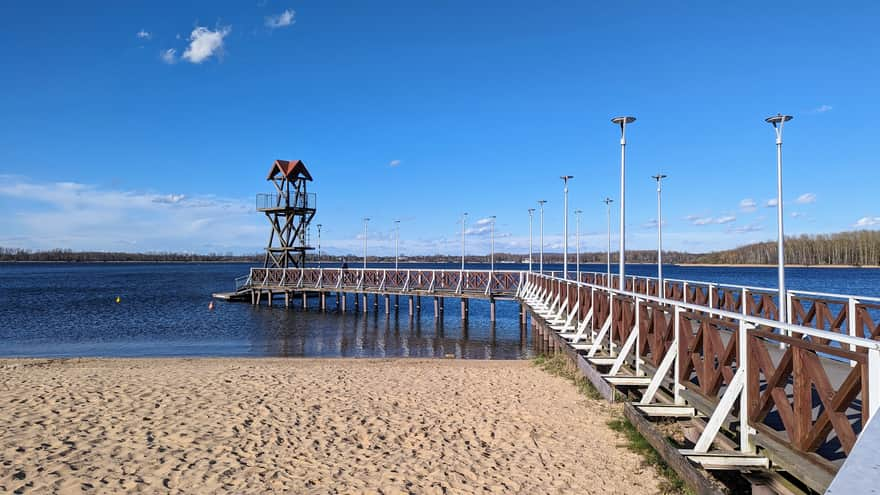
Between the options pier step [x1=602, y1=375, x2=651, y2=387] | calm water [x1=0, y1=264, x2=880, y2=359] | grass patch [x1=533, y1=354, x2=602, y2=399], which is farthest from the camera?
calm water [x1=0, y1=264, x2=880, y2=359]

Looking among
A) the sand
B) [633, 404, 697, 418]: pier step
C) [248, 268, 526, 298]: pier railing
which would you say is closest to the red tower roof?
[248, 268, 526, 298]: pier railing

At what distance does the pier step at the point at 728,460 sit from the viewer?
14.9ft

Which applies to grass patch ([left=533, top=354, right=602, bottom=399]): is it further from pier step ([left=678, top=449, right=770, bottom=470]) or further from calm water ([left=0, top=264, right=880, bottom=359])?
calm water ([left=0, top=264, right=880, bottom=359])

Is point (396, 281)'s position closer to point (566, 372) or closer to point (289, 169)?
point (289, 169)

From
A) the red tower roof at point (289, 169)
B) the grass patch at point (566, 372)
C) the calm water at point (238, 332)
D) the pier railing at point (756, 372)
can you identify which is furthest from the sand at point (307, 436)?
the red tower roof at point (289, 169)

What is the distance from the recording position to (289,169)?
37938 millimetres

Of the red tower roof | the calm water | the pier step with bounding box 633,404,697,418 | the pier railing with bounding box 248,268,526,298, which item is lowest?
the calm water

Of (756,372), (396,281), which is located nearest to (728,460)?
(756,372)

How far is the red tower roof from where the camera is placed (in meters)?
37.8

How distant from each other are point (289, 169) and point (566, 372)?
30471 mm

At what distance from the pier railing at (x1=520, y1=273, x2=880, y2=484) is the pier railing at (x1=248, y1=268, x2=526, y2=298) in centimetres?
1785

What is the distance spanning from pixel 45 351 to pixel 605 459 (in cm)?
2047

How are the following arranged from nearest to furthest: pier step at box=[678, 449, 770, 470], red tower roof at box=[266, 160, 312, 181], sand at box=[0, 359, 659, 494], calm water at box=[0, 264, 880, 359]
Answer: pier step at box=[678, 449, 770, 470]
sand at box=[0, 359, 659, 494]
calm water at box=[0, 264, 880, 359]
red tower roof at box=[266, 160, 312, 181]

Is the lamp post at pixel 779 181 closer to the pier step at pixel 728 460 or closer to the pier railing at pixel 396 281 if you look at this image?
the pier step at pixel 728 460
